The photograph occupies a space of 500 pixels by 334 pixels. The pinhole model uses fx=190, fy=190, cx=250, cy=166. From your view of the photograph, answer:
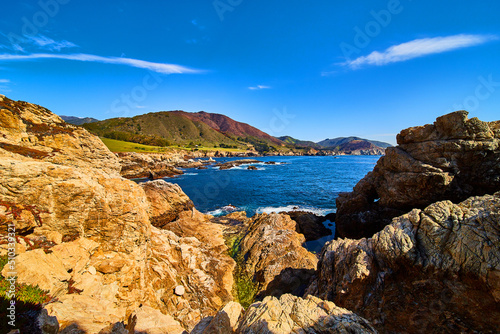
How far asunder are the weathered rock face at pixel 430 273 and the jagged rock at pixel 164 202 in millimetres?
17218

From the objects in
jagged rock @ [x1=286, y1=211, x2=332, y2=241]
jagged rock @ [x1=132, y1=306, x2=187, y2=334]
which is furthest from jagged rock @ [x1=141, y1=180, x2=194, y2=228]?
jagged rock @ [x1=286, y1=211, x2=332, y2=241]

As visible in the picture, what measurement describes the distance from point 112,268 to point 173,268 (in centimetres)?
413

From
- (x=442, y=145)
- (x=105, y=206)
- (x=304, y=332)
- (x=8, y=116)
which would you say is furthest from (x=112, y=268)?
(x=442, y=145)

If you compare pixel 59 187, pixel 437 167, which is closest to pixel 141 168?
pixel 59 187

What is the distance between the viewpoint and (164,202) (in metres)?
22.0

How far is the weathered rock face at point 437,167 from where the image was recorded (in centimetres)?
1708

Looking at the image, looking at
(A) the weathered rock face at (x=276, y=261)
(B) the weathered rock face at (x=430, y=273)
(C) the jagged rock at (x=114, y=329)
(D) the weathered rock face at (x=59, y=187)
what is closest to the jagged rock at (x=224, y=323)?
(C) the jagged rock at (x=114, y=329)

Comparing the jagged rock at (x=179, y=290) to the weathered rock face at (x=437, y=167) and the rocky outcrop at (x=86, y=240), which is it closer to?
the rocky outcrop at (x=86, y=240)

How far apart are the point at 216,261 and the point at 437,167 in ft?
74.4

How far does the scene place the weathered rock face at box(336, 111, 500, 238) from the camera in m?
17.1

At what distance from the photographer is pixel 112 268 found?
10.0 meters

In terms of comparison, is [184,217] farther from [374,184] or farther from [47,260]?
[374,184]

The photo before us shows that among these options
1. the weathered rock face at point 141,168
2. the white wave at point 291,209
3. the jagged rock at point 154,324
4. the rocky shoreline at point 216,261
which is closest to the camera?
the rocky shoreline at point 216,261

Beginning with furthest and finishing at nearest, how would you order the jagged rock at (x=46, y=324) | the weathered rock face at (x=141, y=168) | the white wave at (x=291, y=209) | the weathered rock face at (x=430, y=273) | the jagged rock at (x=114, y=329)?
the weathered rock face at (x=141, y=168), the white wave at (x=291, y=209), the weathered rock face at (x=430, y=273), the jagged rock at (x=114, y=329), the jagged rock at (x=46, y=324)
